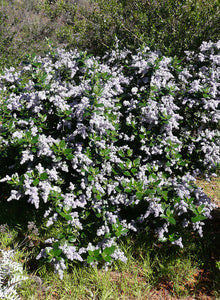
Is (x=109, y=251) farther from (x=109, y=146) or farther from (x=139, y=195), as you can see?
(x=109, y=146)

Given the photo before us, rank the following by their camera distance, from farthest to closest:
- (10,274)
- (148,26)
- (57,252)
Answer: (148,26) < (10,274) < (57,252)

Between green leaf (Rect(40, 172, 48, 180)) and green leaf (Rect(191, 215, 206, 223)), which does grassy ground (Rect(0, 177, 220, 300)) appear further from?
green leaf (Rect(40, 172, 48, 180))

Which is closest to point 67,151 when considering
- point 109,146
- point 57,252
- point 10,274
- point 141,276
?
point 109,146

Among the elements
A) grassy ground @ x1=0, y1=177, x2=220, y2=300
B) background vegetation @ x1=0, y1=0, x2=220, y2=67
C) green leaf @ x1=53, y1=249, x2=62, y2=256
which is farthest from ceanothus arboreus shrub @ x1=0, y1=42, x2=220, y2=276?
background vegetation @ x1=0, y1=0, x2=220, y2=67

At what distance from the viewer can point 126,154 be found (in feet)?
9.97

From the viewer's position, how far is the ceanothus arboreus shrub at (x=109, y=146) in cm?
254

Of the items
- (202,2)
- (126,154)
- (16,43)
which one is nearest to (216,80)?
(126,154)

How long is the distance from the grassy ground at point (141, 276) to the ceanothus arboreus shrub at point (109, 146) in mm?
219

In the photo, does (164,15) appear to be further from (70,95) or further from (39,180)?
(39,180)

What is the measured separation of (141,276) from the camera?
284cm

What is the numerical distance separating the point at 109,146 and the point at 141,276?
4.52ft

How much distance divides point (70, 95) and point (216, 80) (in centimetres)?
158

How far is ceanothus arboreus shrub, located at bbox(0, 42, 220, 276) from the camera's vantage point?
2545 mm

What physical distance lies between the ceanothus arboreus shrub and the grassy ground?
219 millimetres
